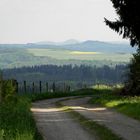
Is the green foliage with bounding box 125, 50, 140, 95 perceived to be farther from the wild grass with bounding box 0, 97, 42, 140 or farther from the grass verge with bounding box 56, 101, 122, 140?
the wild grass with bounding box 0, 97, 42, 140

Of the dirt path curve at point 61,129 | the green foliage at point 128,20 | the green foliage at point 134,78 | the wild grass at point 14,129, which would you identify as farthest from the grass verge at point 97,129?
the green foliage at point 134,78

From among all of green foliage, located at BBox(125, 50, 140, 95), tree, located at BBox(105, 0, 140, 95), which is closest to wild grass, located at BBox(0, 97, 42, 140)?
tree, located at BBox(105, 0, 140, 95)

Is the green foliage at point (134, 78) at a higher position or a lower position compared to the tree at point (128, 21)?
lower

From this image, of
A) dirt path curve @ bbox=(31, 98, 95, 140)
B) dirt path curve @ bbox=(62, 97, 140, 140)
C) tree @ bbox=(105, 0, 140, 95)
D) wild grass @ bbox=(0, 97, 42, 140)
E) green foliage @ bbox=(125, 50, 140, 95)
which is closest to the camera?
wild grass @ bbox=(0, 97, 42, 140)

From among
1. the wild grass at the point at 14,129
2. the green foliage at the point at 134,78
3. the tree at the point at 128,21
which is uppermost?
the tree at the point at 128,21

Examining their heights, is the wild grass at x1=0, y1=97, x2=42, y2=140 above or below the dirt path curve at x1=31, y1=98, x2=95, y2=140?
above

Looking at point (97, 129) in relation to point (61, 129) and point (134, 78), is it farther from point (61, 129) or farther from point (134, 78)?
point (134, 78)

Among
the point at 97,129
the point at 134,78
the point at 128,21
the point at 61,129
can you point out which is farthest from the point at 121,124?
the point at 134,78

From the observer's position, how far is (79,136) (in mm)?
24719

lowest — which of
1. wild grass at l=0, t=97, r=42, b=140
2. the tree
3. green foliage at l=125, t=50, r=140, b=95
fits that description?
green foliage at l=125, t=50, r=140, b=95

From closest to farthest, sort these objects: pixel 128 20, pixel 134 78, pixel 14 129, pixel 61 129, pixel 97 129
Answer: pixel 14 129 → pixel 97 129 → pixel 61 129 → pixel 128 20 → pixel 134 78

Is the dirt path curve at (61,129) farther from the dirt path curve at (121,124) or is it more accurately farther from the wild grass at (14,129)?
the wild grass at (14,129)

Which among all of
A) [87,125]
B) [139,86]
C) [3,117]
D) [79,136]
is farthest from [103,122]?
[139,86]

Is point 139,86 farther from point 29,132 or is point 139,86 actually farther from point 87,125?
point 29,132
